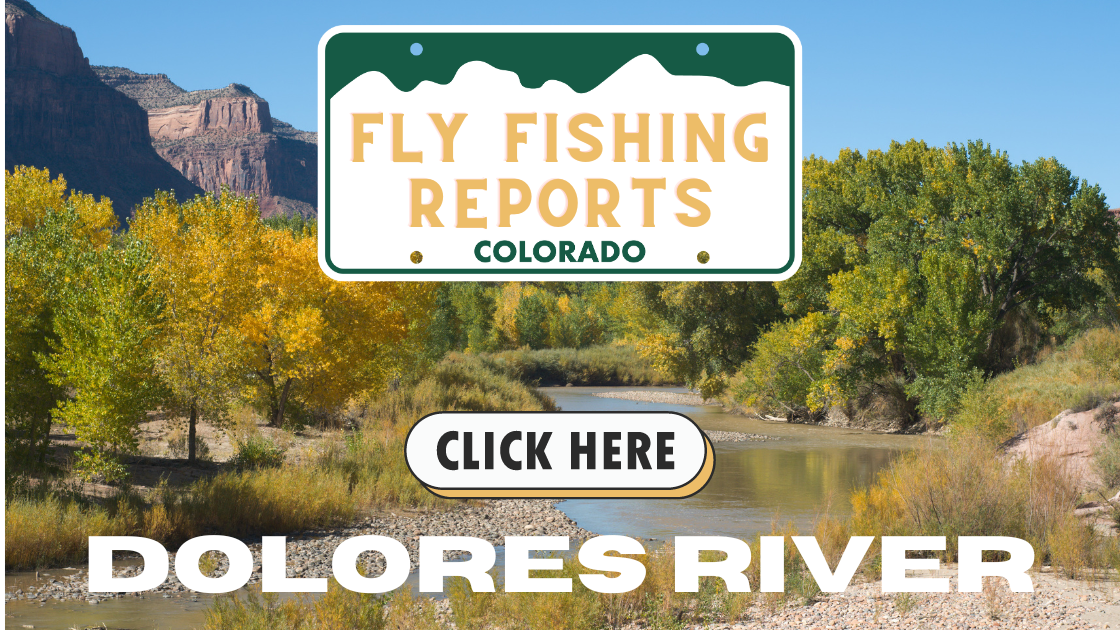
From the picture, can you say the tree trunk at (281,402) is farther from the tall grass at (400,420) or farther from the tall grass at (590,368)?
the tall grass at (590,368)

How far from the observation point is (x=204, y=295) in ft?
60.8

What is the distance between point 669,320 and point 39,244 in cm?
2400

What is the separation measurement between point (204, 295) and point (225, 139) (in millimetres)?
164981

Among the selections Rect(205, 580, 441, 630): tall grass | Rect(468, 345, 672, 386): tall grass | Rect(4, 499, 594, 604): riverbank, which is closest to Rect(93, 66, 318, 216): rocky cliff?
Rect(468, 345, 672, 386): tall grass

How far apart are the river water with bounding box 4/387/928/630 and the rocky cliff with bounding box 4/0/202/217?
112310mm

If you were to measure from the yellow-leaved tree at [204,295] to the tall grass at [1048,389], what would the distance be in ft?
50.3

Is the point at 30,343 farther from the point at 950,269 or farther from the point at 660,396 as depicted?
the point at 660,396

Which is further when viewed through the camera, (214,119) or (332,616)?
(214,119)

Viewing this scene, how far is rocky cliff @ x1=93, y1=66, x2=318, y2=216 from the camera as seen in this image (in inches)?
6344

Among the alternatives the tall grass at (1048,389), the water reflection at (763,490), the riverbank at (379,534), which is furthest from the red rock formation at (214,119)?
the riverbank at (379,534)

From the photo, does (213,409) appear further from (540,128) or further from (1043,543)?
(540,128)

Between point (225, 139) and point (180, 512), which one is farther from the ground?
point (225, 139)

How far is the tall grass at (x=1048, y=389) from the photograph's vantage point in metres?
18.7

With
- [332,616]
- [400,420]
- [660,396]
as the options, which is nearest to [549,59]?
[332,616]
